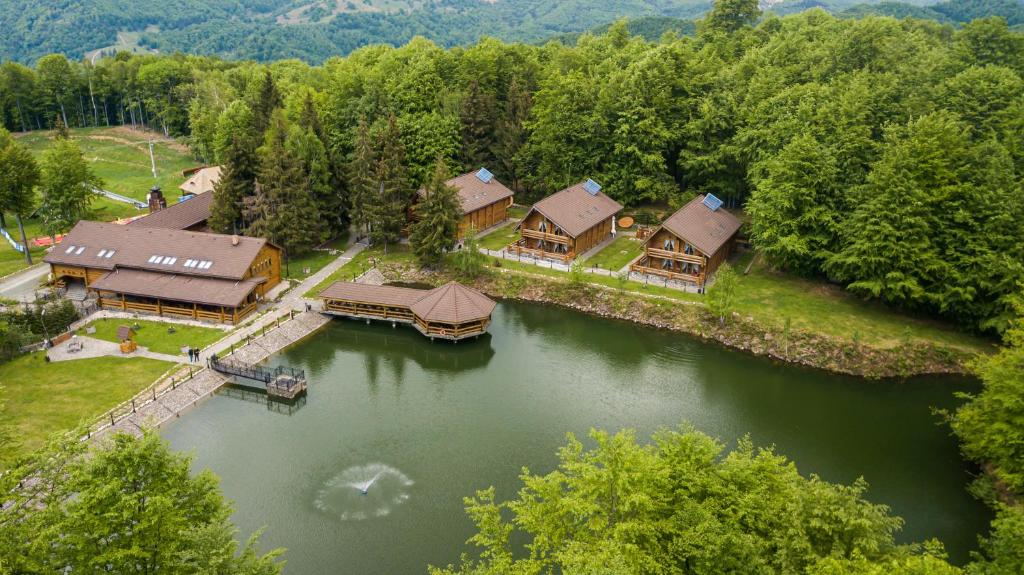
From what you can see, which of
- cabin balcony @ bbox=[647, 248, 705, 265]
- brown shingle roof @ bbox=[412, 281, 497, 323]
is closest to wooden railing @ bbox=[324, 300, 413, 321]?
brown shingle roof @ bbox=[412, 281, 497, 323]

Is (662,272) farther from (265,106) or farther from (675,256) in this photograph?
(265,106)

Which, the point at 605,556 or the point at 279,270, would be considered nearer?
the point at 605,556

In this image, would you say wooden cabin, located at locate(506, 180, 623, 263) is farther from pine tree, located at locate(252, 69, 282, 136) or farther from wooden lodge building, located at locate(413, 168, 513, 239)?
pine tree, located at locate(252, 69, 282, 136)

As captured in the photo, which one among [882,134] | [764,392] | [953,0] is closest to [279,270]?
[764,392]

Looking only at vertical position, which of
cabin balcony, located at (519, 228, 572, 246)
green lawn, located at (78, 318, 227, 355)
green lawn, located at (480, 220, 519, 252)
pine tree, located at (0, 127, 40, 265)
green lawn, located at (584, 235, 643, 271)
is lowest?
green lawn, located at (78, 318, 227, 355)

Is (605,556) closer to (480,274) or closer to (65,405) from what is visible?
(65,405)

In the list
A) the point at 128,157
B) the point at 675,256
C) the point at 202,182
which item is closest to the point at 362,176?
the point at 202,182

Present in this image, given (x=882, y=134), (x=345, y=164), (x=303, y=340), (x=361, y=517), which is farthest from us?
(x=345, y=164)
